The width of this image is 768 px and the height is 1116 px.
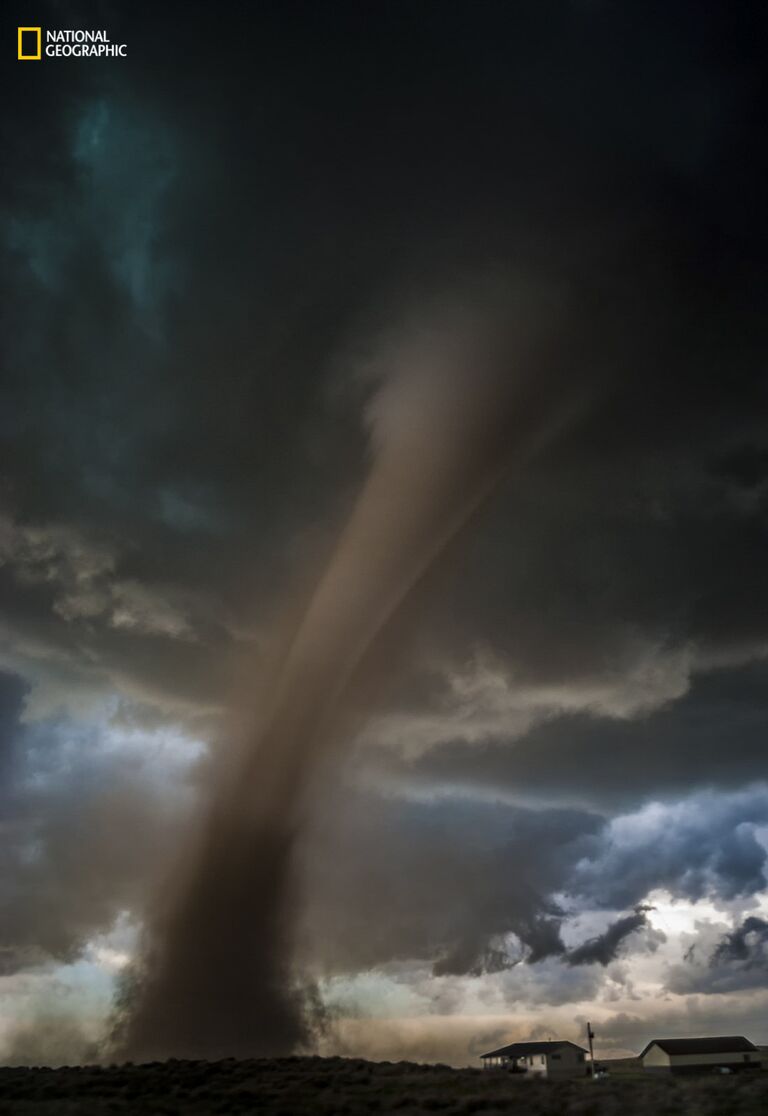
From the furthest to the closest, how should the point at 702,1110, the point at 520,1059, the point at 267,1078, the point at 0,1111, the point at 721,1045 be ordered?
the point at 520,1059 < the point at 721,1045 < the point at 267,1078 < the point at 0,1111 < the point at 702,1110

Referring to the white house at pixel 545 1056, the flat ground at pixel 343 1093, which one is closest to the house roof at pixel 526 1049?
the white house at pixel 545 1056

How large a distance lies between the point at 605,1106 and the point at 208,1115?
1754 centimetres

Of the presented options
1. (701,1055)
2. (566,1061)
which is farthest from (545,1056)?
(701,1055)

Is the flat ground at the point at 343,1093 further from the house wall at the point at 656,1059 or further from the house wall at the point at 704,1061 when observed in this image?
the house wall at the point at 656,1059

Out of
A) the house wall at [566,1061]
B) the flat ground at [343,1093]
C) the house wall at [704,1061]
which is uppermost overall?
the flat ground at [343,1093]

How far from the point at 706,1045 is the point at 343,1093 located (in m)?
75.2

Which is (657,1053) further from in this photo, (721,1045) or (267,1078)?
(267,1078)

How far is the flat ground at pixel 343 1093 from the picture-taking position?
135ft

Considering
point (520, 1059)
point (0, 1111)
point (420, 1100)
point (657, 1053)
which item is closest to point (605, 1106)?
point (420, 1100)

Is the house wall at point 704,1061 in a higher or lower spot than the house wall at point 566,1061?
lower

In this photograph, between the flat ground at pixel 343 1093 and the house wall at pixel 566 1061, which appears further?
the house wall at pixel 566 1061

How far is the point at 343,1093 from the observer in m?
47.3

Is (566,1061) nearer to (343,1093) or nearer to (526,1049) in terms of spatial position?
(526,1049)

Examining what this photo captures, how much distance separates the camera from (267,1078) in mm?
54250
